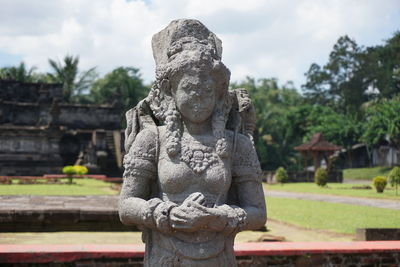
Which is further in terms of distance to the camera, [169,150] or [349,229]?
[349,229]

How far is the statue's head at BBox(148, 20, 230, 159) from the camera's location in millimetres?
3098

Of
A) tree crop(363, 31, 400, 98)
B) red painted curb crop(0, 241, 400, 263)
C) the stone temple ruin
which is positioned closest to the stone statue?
red painted curb crop(0, 241, 400, 263)

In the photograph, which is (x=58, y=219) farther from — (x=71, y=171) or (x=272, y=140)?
(x=272, y=140)

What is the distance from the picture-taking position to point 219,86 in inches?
127

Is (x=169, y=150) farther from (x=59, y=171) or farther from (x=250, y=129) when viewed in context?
(x=59, y=171)

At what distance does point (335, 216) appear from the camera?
11539mm

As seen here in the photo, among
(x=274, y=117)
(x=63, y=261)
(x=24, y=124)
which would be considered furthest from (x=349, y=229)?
(x=274, y=117)

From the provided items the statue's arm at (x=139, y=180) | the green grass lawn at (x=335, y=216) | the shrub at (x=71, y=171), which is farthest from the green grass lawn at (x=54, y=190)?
the statue's arm at (x=139, y=180)

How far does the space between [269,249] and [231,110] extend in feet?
8.67

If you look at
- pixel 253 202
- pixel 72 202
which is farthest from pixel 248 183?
pixel 72 202

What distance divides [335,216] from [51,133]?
19.3 metres

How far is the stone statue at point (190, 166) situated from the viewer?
292 centimetres

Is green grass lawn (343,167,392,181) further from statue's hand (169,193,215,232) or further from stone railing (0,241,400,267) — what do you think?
statue's hand (169,193,215,232)

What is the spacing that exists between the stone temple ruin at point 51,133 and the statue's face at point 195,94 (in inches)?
908
